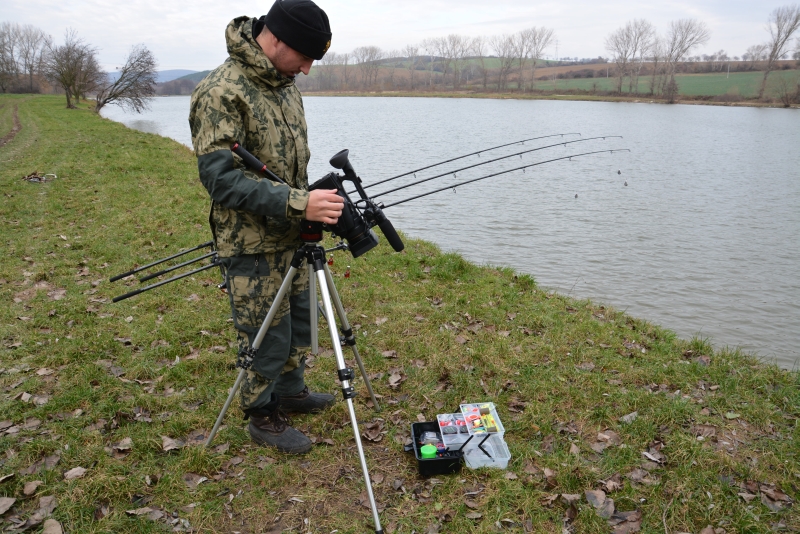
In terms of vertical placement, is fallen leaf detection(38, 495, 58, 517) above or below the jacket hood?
below

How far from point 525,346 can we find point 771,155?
21742 mm

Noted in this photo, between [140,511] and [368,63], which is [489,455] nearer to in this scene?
[140,511]

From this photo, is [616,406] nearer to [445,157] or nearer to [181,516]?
[181,516]

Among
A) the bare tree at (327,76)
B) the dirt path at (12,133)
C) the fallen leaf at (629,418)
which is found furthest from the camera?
the bare tree at (327,76)

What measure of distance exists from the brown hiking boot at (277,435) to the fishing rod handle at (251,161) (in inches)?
69.5

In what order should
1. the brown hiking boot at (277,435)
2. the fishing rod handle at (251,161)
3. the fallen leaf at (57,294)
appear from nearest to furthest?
the fishing rod handle at (251,161) → the brown hiking boot at (277,435) → the fallen leaf at (57,294)

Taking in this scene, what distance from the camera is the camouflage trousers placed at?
3.34m

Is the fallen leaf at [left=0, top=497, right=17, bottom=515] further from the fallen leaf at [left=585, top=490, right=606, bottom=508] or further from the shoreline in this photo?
the shoreline

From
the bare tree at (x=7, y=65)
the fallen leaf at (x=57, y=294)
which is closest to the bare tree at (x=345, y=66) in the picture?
the bare tree at (x=7, y=65)

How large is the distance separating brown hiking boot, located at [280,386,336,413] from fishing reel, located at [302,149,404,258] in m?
1.50

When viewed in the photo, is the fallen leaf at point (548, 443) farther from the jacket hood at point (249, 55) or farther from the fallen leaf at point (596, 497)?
the jacket hood at point (249, 55)

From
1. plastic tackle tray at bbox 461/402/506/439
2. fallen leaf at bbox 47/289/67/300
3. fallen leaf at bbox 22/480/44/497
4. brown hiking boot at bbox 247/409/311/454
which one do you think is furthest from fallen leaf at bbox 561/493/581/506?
fallen leaf at bbox 47/289/67/300

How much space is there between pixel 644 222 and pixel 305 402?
1088 cm

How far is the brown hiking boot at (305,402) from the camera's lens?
4.15 meters
